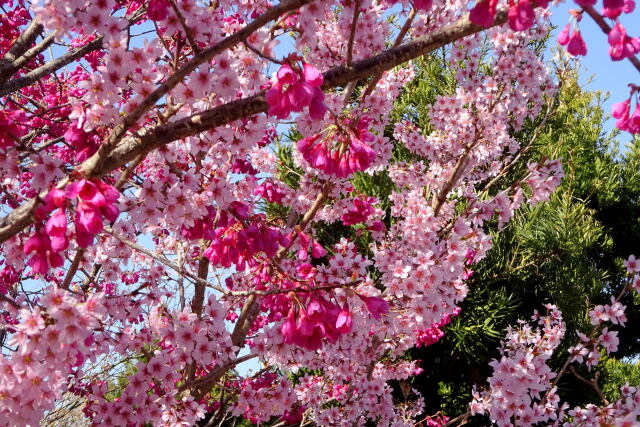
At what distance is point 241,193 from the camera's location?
4020 mm

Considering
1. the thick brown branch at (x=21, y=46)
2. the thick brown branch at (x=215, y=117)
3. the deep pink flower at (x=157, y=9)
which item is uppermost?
the thick brown branch at (x=21, y=46)

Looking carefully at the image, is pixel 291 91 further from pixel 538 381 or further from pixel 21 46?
pixel 538 381

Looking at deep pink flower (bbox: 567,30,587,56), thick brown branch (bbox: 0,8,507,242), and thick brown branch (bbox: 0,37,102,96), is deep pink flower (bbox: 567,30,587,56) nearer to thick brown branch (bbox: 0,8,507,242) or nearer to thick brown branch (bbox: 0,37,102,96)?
thick brown branch (bbox: 0,8,507,242)

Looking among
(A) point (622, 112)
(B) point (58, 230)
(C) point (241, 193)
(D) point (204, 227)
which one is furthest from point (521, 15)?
(C) point (241, 193)

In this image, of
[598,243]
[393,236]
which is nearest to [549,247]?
[598,243]

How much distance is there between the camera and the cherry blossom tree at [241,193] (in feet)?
6.17

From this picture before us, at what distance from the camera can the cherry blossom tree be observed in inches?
74.1

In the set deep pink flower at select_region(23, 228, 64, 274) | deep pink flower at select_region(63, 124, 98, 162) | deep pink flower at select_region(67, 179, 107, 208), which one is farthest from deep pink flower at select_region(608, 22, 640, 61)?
deep pink flower at select_region(63, 124, 98, 162)

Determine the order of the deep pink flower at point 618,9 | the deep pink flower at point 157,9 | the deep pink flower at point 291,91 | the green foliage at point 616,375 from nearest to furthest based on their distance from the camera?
the deep pink flower at point 618,9
the deep pink flower at point 291,91
the deep pink flower at point 157,9
the green foliage at point 616,375

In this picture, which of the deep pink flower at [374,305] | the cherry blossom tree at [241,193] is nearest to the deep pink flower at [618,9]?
the cherry blossom tree at [241,193]

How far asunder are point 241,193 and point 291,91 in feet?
7.36

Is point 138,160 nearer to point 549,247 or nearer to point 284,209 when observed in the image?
point 284,209

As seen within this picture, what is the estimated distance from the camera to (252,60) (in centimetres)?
241

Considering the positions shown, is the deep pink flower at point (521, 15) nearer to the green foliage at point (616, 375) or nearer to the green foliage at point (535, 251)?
the green foliage at point (535, 251)
